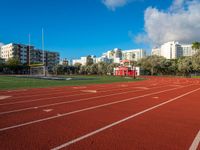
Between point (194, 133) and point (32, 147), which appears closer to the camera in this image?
point (32, 147)

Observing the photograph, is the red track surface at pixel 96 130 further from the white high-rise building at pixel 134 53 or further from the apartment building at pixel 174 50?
the white high-rise building at pixel 134 53

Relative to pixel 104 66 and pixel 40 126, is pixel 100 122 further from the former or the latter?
pixel 104 66

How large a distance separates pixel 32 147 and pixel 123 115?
4.25 m

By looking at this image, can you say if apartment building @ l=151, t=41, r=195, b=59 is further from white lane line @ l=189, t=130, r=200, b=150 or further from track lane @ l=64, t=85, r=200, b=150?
white lane line @ l=189, t=130, r=200, b=150

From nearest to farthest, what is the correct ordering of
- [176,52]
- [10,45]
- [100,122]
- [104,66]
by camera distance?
[100,122]
[104,66]
[10,45]
[176,52]

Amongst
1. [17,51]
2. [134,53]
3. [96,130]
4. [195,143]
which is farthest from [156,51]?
[195,143]

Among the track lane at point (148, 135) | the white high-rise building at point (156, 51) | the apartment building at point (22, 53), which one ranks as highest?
the white high-rise building at point (156, 51)

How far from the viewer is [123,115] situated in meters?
8.09

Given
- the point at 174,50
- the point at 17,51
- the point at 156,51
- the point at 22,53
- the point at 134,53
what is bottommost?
the point at 22,53

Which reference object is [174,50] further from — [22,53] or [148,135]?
[148,135]

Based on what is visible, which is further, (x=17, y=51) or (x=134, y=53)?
(x=134, y=53)

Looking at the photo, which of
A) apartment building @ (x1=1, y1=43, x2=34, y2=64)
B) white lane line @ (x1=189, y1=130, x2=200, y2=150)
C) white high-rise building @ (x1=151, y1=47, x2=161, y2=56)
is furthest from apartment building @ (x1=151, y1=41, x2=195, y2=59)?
white lane line @ (x1=189, y1=130, x2=200, y2=150)

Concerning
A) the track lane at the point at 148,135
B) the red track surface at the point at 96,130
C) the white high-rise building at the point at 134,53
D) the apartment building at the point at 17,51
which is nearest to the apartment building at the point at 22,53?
the apartment building at the point at 17,51

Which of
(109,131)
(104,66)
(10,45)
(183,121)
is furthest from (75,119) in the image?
(10,45)
